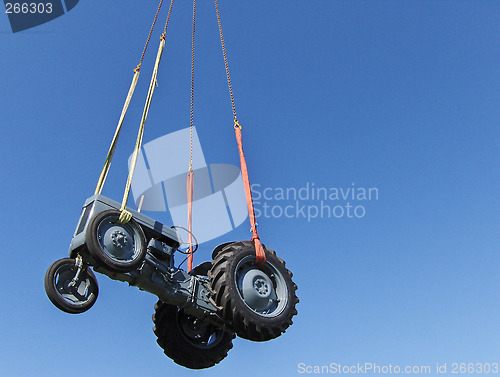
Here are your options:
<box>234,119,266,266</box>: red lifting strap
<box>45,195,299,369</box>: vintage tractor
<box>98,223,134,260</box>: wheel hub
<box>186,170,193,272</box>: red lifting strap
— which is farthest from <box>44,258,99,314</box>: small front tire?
<box>234,119,266,266</box>: red lifting strap

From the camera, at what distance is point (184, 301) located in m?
9.55

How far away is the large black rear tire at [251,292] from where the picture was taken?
9.12 meters

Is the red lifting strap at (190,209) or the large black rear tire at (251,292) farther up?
the red lifting strap at (190,209)

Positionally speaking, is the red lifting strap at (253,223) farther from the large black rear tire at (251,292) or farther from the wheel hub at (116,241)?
the wheel hub at (116,241)

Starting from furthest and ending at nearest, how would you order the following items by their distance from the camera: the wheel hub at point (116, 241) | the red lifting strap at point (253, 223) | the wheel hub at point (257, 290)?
the red lifting strap at point (253, 223) → the wheel hub at point (257, 290) → the wheel hub at point (116, 241)

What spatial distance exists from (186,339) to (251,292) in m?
2.53

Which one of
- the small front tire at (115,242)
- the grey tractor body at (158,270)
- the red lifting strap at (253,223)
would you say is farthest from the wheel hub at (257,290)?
the small front tire at (115,242)

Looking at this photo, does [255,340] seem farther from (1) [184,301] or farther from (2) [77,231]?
(2) [77,231]

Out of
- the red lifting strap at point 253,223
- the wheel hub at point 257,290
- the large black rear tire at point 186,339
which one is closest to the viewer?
the wheel hub at point 257,290

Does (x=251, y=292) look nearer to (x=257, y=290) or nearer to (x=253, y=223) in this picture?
(x=257, y=290)

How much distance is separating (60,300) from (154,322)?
116 inches

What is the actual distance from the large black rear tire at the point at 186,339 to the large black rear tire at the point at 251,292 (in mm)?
2218

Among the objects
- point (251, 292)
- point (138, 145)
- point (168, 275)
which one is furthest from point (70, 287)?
point (251, 292)

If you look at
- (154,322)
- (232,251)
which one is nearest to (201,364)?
(154,322)
